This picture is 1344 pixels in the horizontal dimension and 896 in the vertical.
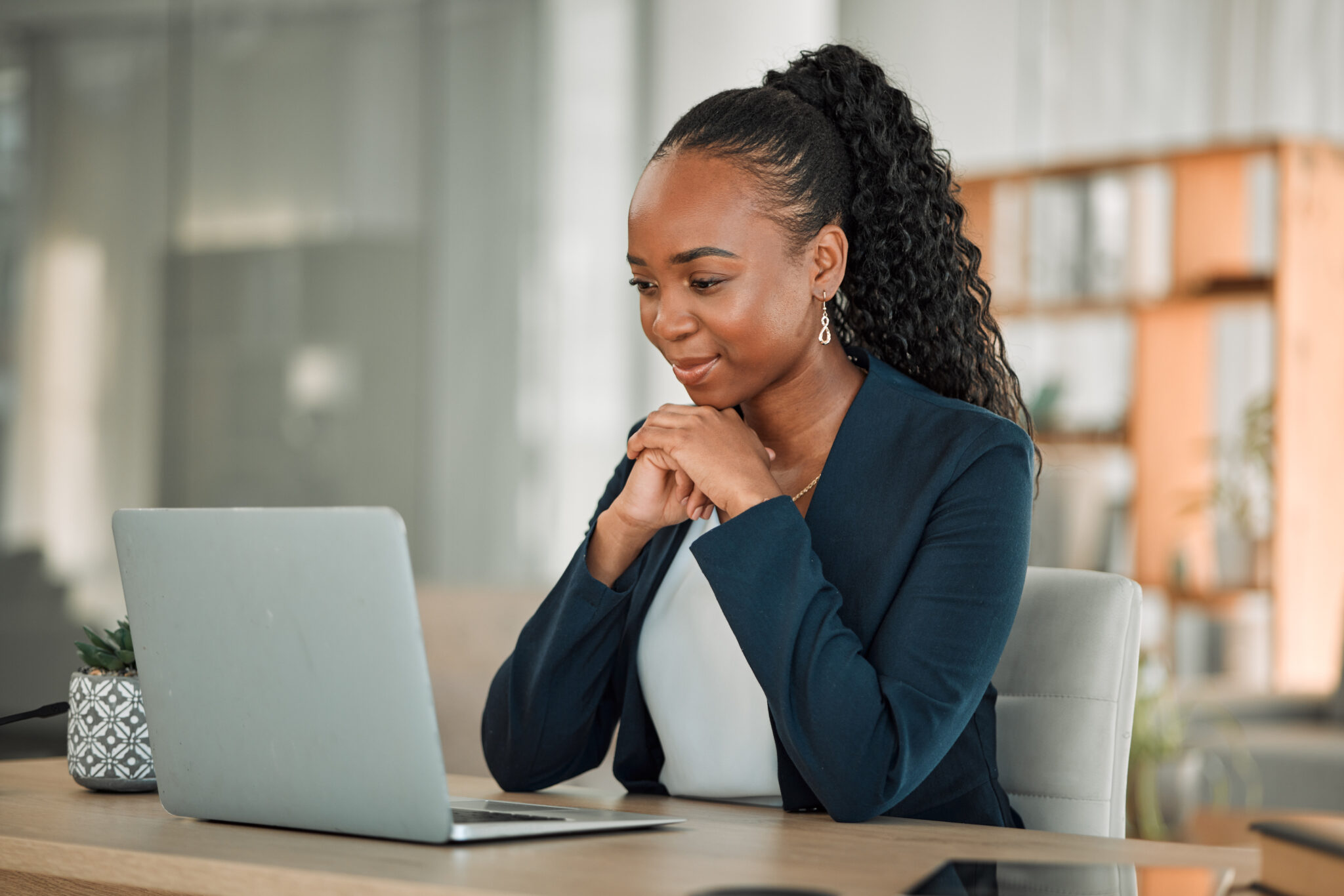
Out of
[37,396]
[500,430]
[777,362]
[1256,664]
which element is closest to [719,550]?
[777,362]

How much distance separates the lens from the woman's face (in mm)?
1211

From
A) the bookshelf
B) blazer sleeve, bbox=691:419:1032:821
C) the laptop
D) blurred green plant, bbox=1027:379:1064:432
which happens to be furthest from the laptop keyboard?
blurred green plant, bbox=1027:379:1064:432

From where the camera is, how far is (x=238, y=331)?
11.7ft

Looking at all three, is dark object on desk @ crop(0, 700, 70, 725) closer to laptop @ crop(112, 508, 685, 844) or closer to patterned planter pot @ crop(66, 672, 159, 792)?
patterned planter pot @ crop(66, 672, 159, 792)

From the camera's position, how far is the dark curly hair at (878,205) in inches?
50.7

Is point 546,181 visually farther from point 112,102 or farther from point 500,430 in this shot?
point 112,102

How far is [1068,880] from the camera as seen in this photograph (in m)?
0.78

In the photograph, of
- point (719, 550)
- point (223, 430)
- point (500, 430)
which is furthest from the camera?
point (500, 430)

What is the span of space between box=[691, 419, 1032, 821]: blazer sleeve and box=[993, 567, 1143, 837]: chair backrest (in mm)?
133

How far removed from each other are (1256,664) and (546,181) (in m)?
2.76

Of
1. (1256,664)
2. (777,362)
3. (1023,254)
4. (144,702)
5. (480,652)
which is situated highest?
(1023,254)

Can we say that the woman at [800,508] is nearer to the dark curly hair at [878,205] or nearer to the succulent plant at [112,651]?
the dark curly hair at [878,205]

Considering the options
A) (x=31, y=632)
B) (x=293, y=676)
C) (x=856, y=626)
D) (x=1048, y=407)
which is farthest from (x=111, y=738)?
(x=1048, y=407)

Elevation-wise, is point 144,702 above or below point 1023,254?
below
